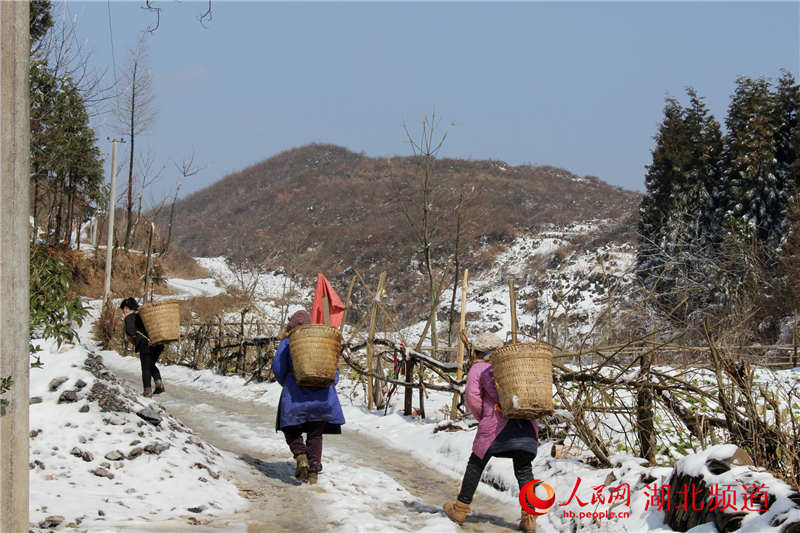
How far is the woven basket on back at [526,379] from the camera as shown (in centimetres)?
505

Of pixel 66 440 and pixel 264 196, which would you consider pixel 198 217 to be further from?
pixel 66 440

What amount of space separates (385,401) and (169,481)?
584cm

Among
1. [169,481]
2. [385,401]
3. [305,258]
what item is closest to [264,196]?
[305,258]

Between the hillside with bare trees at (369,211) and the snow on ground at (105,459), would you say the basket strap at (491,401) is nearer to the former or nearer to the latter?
the snow on ground at (105,459)

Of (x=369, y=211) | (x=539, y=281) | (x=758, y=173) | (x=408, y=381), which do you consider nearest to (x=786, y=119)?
(x=758, y=173)

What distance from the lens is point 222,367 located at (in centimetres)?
1622

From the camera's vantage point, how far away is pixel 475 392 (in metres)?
5.47

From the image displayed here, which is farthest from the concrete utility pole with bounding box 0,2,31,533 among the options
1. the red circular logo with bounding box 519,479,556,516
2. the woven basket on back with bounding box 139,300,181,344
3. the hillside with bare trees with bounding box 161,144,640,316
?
the hillside with bare trees with bounding box 161,144,640,316

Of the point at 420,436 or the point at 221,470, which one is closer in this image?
the point at 221,470

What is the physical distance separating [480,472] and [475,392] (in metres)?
0.61

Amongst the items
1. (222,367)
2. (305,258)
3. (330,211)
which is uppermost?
(330,211)

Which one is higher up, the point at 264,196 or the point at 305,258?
the point at 264,196

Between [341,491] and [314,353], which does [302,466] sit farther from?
[314,353]

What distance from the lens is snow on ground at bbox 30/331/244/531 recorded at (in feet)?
16.6
